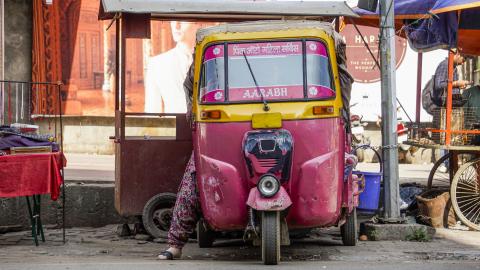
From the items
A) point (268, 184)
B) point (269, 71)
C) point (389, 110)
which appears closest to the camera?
point (268, 184)

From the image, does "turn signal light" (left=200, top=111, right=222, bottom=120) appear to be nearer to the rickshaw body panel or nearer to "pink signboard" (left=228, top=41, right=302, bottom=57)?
the rickshaw body panel

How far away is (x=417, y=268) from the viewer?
23.4 feet

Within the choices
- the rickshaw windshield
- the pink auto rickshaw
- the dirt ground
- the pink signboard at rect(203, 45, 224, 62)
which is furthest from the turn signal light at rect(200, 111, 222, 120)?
the dirt ground

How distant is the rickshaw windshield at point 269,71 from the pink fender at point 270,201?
0.91 m

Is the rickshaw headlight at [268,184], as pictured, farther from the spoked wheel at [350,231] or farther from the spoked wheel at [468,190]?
the spoked wheel at [468,190]

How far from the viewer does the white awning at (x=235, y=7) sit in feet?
29.3

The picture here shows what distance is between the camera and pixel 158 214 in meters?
9.52

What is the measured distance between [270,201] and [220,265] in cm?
72

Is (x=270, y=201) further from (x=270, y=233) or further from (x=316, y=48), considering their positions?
(x=316, y=48)

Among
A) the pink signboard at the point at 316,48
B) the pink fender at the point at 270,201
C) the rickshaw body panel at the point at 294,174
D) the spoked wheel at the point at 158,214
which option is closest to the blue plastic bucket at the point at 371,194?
the spoked wheel at the point at 158,214

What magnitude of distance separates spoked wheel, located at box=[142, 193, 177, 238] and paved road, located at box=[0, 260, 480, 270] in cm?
180

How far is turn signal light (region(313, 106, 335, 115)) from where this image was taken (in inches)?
292

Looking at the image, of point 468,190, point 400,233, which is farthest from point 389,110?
point 468,190

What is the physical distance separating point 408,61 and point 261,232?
13.2 m
